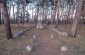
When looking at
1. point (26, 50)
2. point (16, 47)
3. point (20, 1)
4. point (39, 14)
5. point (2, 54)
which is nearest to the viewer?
point (2, 54)

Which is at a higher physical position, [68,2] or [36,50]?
[68,2]

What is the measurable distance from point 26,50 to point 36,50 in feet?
1.93

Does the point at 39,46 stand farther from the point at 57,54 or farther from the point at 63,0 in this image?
the point at 63,0

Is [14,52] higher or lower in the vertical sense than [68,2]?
lower

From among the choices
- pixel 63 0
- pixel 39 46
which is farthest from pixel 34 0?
pixel 39 46

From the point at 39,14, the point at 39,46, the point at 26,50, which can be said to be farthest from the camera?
the point at 39,14

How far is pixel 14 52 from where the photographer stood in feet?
27.6

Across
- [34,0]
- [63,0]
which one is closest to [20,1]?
[34,0]

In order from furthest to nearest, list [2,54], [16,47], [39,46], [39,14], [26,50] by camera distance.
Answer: [39,14] → [39,46] → [16,47] → [26,50] → [2,54]

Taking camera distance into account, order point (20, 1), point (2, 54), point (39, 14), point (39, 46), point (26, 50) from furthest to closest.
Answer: point (39, 14), point (20, 1), point (39, 46), point (26, 50), point (2, 54)

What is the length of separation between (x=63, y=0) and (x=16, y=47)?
29620 mm

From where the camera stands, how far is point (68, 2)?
1425 inches

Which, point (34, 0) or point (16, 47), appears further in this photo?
point (34, 0)

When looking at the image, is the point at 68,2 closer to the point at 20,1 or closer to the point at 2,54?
the point at 20,1
